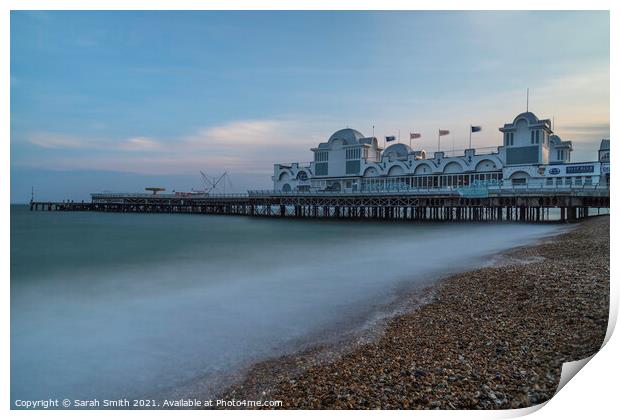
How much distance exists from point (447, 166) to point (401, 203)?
4929mm

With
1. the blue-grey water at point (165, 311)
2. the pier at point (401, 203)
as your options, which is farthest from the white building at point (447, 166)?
the blue-grey water at point (165, 311)

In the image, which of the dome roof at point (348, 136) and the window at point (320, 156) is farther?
the window at point (320, 156)

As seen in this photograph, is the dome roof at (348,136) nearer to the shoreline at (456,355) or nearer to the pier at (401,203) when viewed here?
the pier at (401,203)

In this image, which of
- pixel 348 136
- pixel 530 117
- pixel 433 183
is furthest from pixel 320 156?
pixel 530 117

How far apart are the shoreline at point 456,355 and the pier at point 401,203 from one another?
7.92 m

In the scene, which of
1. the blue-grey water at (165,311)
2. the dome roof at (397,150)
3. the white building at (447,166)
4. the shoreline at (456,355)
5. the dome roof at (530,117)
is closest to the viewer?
the shoreline at (456,355)

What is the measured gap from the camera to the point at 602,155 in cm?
1647

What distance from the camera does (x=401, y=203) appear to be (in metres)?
22.1

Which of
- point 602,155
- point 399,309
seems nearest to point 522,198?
point 602,155

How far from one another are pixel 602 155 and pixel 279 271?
16.1m

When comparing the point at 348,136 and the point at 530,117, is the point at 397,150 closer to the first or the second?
the point at 348,136

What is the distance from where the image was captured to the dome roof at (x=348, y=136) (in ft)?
95.6

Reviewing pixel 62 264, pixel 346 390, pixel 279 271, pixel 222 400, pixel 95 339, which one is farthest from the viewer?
pixel 279 271

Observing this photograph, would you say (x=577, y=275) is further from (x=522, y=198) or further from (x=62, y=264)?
(x=522, y=198)
